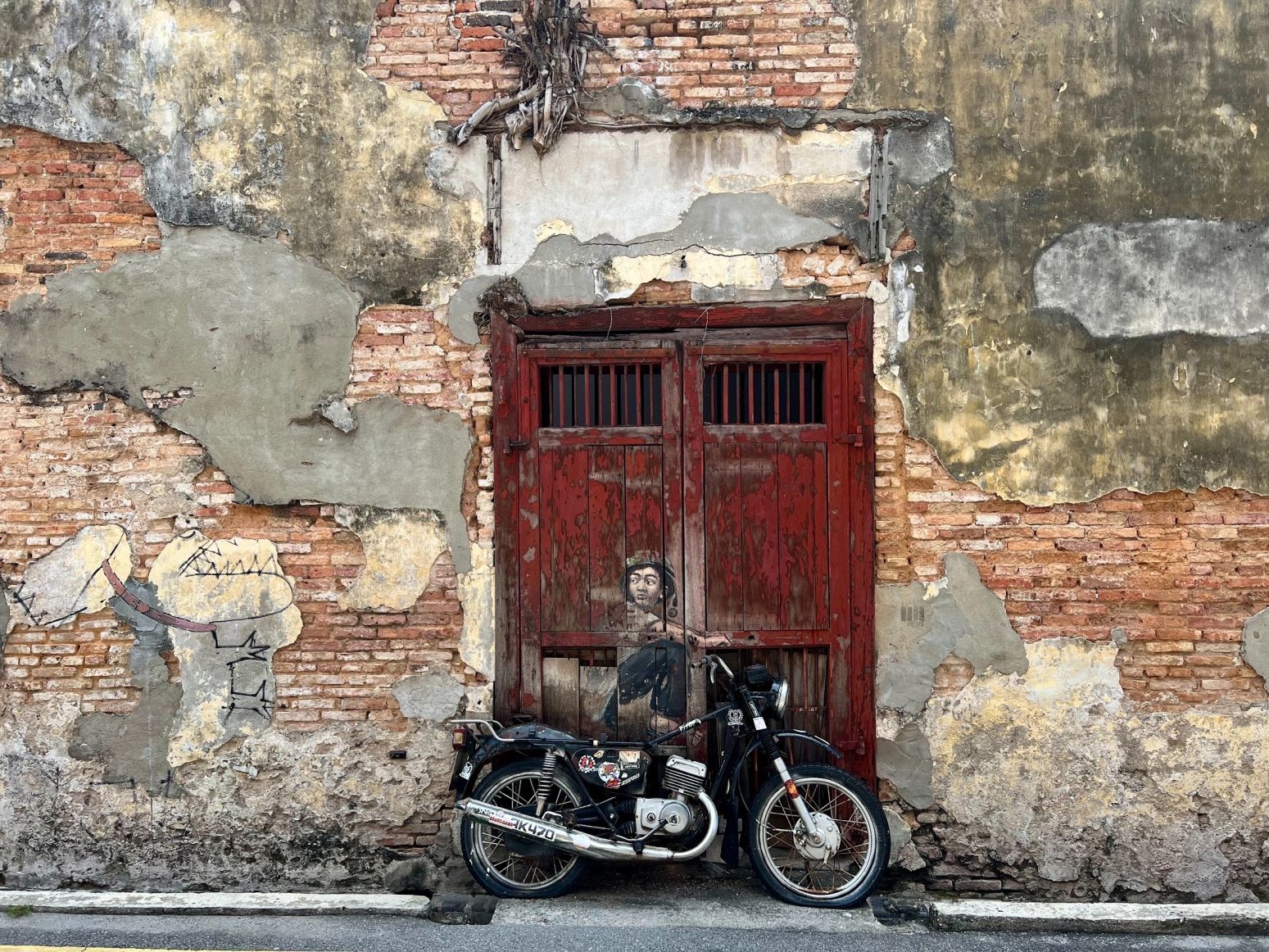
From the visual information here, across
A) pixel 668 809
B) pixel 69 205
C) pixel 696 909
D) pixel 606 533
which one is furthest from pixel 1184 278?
pixel 69 205

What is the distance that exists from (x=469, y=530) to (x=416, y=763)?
3.81ft

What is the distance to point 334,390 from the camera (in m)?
4.97

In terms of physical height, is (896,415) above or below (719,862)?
above

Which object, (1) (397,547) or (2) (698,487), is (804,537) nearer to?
(2) (698,487)

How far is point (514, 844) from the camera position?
4660 millimetres

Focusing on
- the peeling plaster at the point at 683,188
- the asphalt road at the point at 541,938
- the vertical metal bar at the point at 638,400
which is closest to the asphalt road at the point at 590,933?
the asphalt road at the point at 541,938

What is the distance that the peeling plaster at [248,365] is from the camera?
4957 mm

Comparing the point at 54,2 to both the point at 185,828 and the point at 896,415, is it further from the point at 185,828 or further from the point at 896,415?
the point at 896,415

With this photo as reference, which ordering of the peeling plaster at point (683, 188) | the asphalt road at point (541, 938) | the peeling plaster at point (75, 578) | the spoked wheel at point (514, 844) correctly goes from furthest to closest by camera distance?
the peeling plaster at point (75, 578)
the peeling plaster at point (683, 188)
the spoked wheel at point (514, 844)
the asphalt road at point (541, 938)

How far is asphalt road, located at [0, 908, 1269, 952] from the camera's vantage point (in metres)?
4.20

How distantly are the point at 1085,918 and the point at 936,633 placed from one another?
1.35m

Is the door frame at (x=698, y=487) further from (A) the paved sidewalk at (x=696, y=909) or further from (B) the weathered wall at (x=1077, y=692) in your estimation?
(A) the paved sidewalk at (x=696, y=909)

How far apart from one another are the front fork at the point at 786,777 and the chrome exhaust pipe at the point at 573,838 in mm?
364

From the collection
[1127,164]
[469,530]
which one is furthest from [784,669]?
[1127,164]
